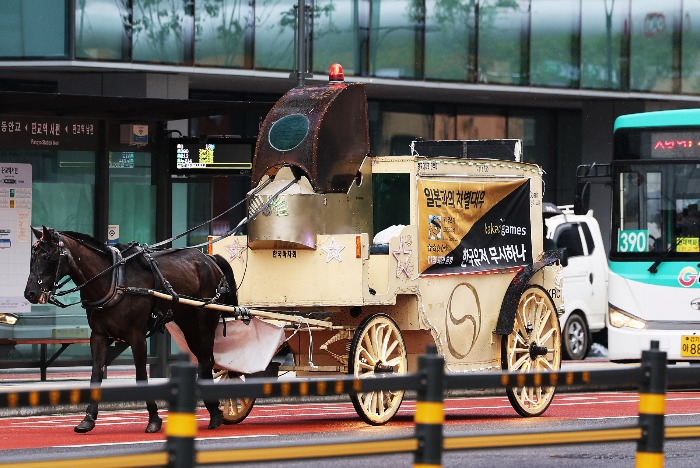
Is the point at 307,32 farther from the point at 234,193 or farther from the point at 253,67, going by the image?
the point at 234,193

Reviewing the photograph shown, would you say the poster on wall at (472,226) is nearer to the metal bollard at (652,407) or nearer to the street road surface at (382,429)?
the street road surface at (382,429)

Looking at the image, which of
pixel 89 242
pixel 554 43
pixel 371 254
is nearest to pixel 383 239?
pixel 371 254

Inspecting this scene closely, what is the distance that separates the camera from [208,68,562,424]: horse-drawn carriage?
50.0ft

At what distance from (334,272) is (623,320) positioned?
6.50 metres

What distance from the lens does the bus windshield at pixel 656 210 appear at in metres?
20.1

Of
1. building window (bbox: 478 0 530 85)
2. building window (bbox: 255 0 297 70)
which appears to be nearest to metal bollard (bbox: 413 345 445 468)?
building window (bbox: 255 0 297 70)

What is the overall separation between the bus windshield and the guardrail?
11792 mm

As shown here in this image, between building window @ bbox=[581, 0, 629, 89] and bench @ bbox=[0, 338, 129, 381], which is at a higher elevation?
building window @ bbox=[581, 0, 629, 89]

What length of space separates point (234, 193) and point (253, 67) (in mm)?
8192

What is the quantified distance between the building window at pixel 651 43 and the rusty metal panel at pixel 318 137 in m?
19.0

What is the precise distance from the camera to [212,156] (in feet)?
70.4

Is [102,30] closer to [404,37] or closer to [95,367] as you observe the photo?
[404,37]

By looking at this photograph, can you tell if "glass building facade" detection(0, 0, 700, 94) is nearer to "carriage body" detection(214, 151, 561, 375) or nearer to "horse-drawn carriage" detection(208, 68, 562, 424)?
"horse-drawn carriage" detection(208, 68, 562, 424)

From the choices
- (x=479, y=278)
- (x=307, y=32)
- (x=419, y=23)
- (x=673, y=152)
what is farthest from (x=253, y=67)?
(x=479, y=278)
